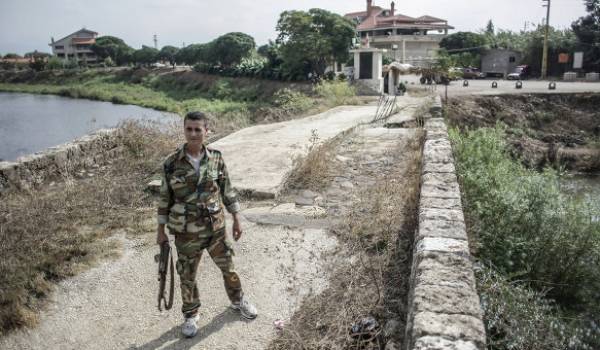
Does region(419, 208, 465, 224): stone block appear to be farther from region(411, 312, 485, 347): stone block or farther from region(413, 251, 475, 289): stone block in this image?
region(411, 312, 485, 347): stone block

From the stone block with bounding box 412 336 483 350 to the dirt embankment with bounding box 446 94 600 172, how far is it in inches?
600

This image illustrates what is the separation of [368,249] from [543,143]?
17.1m

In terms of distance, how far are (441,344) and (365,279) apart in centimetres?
140

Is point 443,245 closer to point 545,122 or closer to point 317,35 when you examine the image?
point 545,122

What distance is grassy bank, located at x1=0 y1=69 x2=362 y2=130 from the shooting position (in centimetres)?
1652

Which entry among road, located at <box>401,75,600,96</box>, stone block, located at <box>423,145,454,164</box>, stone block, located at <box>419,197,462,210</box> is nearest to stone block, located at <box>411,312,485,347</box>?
stone block, located at <box>419,197,462,210</box>

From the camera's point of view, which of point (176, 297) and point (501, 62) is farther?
point (501, 62)

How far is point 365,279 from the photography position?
3.47 meters

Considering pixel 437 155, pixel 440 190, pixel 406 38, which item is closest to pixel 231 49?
pixel 406 38

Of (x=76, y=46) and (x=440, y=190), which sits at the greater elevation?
(x=76, y=46)

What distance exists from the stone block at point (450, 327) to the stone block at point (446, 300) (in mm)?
51

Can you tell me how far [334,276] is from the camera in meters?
3.61

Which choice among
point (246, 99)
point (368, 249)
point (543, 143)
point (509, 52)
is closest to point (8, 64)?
point (246, 99)

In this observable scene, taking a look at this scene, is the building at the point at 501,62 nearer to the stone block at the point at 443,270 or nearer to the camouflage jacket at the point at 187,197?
the stone block at the point at 443,270
